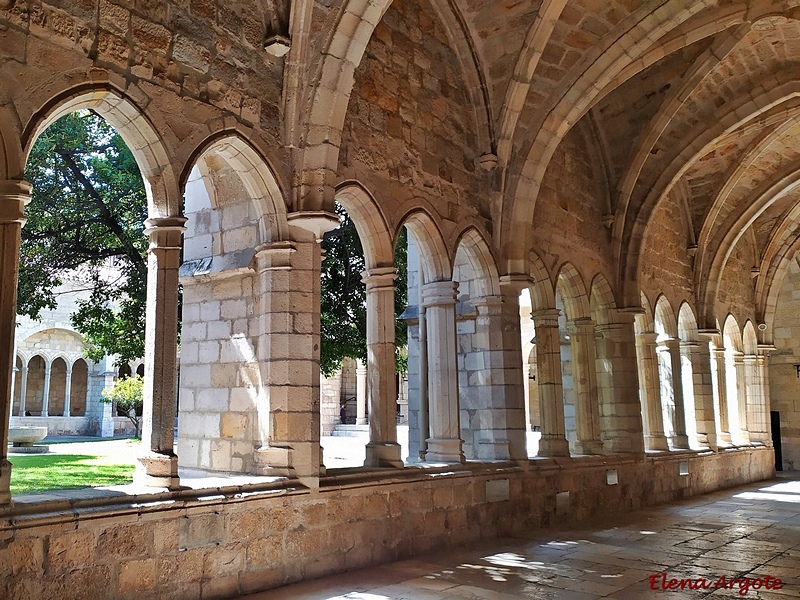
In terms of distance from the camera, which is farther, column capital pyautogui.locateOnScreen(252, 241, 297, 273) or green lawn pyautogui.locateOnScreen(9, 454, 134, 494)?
green lawn pyautogui.locateOnScreen(9, 454, 134, 494)

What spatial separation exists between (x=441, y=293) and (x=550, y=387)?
2025 millimetres

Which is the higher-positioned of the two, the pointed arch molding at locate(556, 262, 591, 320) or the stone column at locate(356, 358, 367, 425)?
the pointed arch molding at locate(556, 262, 591, 320)

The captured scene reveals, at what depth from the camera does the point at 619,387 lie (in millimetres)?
9234

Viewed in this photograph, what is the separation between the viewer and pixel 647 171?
376 inches

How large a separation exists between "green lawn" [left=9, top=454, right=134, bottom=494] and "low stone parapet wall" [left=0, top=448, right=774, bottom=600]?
71.0 inches

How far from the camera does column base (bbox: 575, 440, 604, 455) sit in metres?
8.45

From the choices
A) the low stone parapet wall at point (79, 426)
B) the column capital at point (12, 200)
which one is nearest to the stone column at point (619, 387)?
the column capital at point (12, 200)

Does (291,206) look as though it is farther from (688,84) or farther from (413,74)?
(688,84)

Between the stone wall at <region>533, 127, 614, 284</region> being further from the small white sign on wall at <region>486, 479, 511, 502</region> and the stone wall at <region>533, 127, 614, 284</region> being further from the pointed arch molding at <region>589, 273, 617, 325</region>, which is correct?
the small white sign on wall at <region>486, 479, 511, 502</region>

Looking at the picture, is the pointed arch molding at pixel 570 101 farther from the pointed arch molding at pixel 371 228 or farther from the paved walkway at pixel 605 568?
the paved walkway at pixel 605 568

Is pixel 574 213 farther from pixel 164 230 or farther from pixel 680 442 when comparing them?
pixel 164 230

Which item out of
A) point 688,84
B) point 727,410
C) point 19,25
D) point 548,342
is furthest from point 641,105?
point 19,25

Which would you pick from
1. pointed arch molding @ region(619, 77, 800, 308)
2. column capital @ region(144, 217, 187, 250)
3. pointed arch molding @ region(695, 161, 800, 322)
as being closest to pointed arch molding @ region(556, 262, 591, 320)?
pointed arch molding @ region(619, 77, 800, 308)

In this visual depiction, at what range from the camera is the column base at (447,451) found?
6.33 metres
